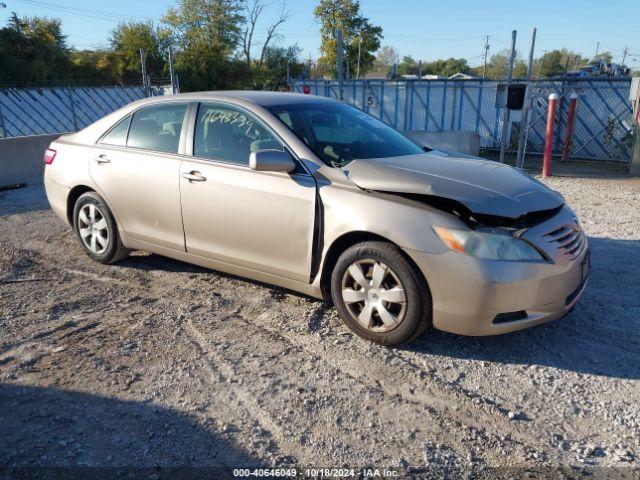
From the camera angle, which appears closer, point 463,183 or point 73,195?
point 463,183

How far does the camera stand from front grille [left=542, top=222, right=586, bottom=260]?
3.37m

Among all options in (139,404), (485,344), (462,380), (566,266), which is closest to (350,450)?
(462,380)

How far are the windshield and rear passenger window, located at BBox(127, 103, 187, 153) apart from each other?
0.94m

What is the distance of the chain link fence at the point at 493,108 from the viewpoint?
1359 centimetres

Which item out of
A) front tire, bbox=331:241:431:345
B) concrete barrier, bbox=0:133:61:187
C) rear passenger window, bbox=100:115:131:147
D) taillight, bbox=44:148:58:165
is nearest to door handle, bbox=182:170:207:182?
rear passenger window, bbox=100:115:131:147

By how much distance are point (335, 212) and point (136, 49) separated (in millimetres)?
43565

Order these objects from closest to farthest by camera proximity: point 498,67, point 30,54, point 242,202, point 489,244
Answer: point 489,244 → point 242,202 → point 30,54 → point 498,67

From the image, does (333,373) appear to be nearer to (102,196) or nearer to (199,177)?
(199,177)

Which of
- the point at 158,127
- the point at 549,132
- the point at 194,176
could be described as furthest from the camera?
the point at 549,132

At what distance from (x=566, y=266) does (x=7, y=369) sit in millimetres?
3606

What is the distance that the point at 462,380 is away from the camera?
3232 mm

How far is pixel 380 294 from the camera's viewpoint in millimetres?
3482

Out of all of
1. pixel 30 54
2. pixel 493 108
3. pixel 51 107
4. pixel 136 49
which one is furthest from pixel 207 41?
pixel 493 108

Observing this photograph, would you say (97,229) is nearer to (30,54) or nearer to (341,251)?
(341,251)
